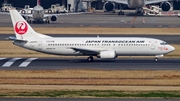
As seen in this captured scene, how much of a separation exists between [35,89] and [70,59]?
70.8 feet

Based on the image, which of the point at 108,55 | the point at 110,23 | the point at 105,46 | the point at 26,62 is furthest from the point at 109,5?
the point at 26,62

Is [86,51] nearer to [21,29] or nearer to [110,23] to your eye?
[21,29]

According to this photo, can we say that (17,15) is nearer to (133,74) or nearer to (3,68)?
(3,68)

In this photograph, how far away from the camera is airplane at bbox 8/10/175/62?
63.9 meters

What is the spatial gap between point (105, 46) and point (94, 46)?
50.0 inches

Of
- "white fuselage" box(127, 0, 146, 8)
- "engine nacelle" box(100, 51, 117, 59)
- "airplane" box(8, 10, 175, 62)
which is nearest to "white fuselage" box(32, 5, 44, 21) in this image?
"white fuselage" box(127, 0, 146, 8)

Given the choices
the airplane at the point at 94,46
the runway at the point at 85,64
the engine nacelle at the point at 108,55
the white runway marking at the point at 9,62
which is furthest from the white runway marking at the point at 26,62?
the engine nacelle at the point at 108,55

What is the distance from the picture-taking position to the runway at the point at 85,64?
59188 millimetres

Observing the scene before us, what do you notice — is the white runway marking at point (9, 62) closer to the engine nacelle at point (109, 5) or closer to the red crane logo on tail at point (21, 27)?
the red crane logo on tail at point (21, 27)

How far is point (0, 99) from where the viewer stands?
38.9m

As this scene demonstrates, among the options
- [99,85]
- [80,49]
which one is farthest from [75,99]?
[80,49]

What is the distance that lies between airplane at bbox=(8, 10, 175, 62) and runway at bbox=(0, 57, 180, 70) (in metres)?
1.01

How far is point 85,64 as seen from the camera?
62.3m

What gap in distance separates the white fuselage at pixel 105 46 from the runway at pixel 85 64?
115cm
